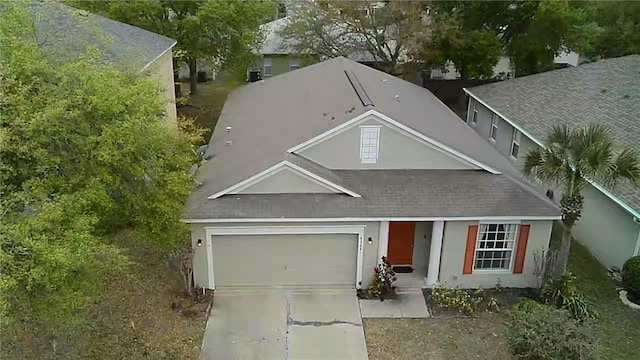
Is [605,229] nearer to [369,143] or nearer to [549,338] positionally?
[549,338]

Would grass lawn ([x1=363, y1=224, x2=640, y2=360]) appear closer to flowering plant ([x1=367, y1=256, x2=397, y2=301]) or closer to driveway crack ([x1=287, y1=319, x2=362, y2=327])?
driveway crack ([x1=287, y1=319, x2=362, y2=327])

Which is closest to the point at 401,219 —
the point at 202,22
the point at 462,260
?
the point at 462,260

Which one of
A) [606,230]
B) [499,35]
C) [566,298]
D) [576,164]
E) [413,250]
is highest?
[499,35]

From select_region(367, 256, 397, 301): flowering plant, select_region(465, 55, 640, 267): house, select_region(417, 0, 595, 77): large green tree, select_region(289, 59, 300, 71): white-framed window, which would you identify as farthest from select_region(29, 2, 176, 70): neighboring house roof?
select_region(289, 59, 300, 71): white-framed window

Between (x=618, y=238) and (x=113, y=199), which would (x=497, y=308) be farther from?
(x=113, y=199)

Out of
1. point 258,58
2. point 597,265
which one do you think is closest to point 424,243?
point 597,265

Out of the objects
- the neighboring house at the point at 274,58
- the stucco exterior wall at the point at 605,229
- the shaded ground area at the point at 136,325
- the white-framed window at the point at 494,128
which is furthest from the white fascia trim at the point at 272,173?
the neighboring house at the point at 274,58
